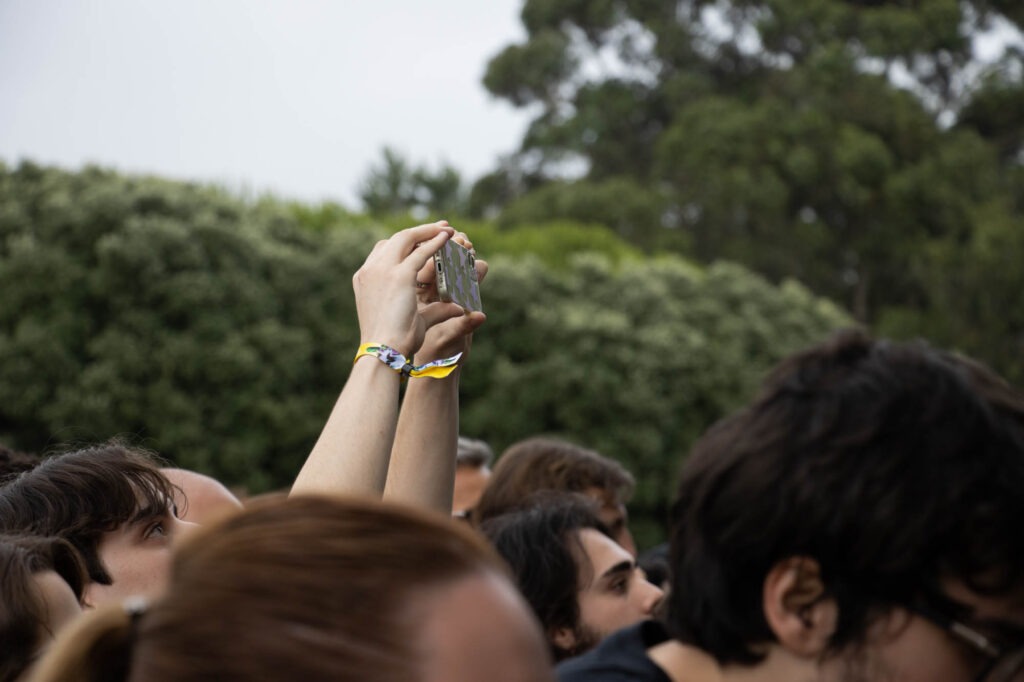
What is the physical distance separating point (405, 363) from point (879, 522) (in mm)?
1043

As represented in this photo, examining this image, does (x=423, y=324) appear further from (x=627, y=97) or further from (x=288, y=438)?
(x=627, y=97)

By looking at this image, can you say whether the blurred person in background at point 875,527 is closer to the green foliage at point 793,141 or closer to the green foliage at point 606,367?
the green foliage at point 606,367

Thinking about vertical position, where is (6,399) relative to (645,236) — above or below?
below

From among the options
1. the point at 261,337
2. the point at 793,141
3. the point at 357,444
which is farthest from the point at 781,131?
the point at 357,444

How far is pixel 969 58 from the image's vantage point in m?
31.9

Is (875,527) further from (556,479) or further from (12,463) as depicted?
(556,479)

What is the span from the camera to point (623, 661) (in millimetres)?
1805

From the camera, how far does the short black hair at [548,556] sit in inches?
147

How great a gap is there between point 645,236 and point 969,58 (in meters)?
10.8

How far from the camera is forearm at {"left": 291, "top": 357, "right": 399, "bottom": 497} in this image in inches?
84.5

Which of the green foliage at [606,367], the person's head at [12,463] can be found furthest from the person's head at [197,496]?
the green foliage at [606,367]

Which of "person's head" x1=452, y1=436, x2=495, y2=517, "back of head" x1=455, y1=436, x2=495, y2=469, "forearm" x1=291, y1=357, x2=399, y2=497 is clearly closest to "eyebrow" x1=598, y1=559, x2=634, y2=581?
"person's head" x1=452, y1=436, x2=495, y2=517

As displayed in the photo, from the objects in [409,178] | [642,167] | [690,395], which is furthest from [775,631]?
[642,167]

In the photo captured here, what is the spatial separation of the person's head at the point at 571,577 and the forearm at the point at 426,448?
3.83 feet
